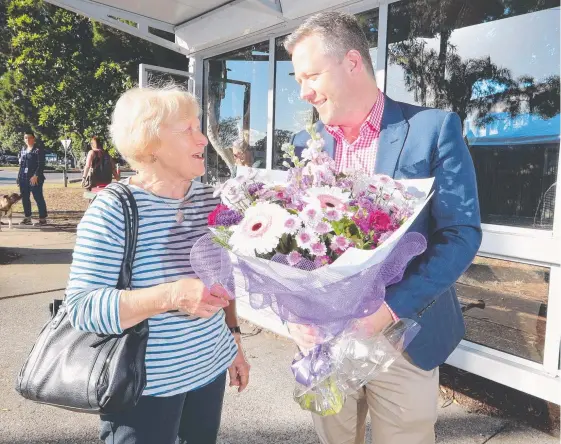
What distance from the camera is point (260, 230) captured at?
3.97 ft

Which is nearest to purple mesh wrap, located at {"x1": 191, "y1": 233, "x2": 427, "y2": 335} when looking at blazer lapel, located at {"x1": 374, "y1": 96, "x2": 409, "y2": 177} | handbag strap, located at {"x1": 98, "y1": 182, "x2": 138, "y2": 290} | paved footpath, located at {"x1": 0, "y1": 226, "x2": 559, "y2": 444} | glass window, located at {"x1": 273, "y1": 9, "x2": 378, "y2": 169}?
handbag strap, located at {"x1": 98, "y1": 182, "x2": 138, "y2": 290}

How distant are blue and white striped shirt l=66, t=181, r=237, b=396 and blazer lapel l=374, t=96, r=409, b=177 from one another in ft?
2.12

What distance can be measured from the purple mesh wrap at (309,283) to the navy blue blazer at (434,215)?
14 centimetres

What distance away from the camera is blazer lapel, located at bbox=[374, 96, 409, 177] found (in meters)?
1.62

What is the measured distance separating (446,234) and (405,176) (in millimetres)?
233

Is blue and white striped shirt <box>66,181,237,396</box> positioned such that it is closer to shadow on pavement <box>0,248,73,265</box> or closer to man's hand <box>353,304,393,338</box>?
man's hand <box>353,304,393,338</box>

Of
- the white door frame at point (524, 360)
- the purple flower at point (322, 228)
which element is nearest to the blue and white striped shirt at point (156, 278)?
the purple flower at point (322, 228)

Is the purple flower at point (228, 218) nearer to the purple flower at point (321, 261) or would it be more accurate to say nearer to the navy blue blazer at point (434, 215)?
the purple flower at point (321, 261)

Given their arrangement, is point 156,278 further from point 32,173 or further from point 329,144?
point 32,173

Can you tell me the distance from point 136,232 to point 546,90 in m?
2.84

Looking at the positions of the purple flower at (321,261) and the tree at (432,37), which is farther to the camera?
the tree at (432,37)

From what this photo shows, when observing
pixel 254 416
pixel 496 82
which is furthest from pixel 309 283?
pixel 496 82

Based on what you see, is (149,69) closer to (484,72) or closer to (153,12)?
(153,12)

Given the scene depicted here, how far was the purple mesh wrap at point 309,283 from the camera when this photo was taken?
123cm
